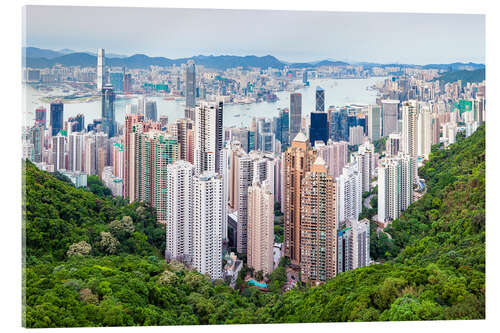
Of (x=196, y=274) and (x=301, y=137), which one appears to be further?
(x=301, y=137)

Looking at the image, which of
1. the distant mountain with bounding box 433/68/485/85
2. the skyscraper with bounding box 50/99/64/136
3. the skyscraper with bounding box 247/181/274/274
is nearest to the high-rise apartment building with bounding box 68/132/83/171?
the skyscraper with bounding box 50/99/64/136

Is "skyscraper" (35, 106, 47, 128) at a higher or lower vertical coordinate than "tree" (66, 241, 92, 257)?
higher

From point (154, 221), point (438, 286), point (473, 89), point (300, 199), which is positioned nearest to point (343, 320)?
point (438, 286)

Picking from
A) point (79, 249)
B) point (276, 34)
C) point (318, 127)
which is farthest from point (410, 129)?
point (79, 249)

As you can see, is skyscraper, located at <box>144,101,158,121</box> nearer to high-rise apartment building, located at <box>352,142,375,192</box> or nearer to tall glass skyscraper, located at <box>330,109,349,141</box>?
tall glass skyscraper, located at <box>330,109,349,141</box>

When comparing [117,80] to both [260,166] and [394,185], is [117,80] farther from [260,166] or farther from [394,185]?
[394,185]

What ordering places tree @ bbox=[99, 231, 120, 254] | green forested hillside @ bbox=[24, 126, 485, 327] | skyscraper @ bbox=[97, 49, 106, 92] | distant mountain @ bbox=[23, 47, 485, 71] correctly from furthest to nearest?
1. skyscraper @ bbox=[97, 49, 106, 92]
2. distant mountain @ bbox=[23, 47, 485, 71]
3. tree @ bbox=[99, 231, 120, 254]
4. green forested hillside @ bbox=[24, 126, 485, 327]

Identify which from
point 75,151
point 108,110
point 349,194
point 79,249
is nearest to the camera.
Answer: point 79,249
